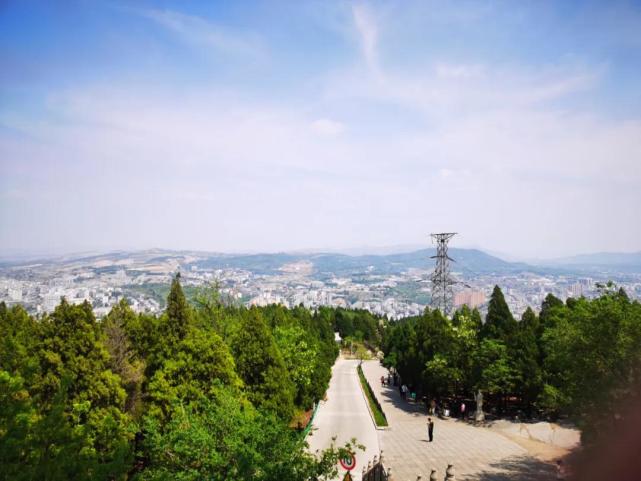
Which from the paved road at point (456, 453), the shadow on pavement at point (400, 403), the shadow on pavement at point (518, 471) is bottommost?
the shadow on pavement at point (400, 403)

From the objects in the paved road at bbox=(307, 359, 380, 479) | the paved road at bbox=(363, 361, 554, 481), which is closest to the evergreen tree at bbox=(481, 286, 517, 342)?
the paved road at bbox=(363, 361, 554, 481)

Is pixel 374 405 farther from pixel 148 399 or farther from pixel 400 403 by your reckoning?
pixel 148 399

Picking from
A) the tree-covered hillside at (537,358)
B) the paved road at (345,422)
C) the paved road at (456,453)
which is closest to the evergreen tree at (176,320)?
the paved road at (345,422)

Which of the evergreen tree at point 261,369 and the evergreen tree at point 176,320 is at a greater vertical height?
the evergreen tree at point 176,320

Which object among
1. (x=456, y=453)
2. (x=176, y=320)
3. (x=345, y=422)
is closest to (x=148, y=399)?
(x=176, y=320)

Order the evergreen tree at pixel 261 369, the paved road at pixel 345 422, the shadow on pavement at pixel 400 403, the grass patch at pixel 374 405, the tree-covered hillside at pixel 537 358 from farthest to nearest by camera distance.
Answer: the shadow on pavement at pixel 400 403 → the grass patch at pixel 374 405 → the paved road at pixel 345 422 → the evergreen tree at pixel 261 369 → the tree-covered hillside at pixel 537 358

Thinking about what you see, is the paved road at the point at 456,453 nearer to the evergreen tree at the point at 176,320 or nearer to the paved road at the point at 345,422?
the paved road at the point at 345,422

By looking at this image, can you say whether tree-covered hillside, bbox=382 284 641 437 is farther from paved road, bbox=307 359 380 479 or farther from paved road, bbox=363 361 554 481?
paved road, bbox=307 359 380 479

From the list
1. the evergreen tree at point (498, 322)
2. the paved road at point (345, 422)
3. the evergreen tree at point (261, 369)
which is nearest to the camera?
the evergreen tree at point (261, 369)
